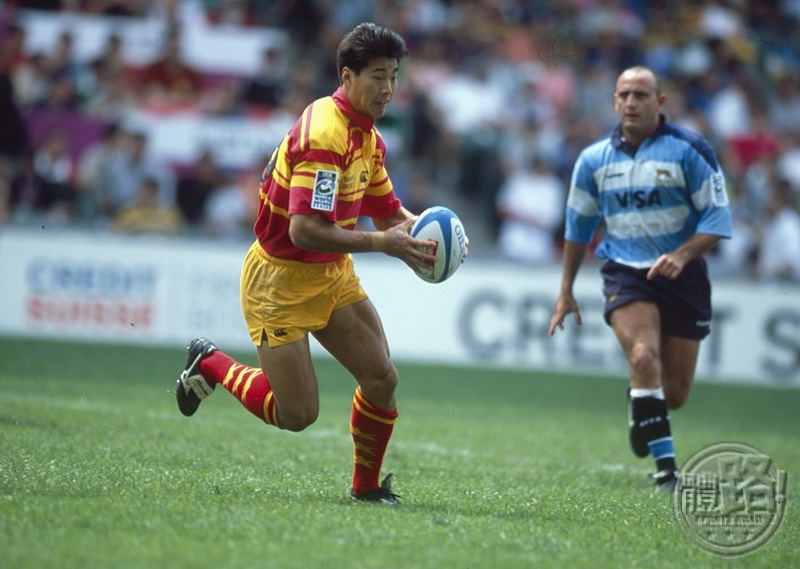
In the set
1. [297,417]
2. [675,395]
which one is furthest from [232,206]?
[297,417]

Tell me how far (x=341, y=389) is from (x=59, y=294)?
418 cm

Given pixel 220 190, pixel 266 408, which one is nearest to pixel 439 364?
pixel 220 190

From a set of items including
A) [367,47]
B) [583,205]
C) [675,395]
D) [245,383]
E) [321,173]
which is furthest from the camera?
[583,205]

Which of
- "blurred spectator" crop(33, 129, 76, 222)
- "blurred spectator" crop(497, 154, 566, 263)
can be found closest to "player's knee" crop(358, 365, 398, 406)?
"blurred spectator" crop(33, 129, 76, 222)

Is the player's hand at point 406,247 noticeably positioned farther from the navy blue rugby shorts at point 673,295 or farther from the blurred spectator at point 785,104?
the blurred spectator at point 785,104

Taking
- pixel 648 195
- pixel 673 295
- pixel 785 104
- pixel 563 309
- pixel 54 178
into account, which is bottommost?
pixel 54 178

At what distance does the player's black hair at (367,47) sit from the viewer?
18.6ft

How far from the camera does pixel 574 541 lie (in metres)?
5.17

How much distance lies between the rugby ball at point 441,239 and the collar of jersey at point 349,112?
0.55 metres

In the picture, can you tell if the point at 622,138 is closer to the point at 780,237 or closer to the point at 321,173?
the point at 321,173

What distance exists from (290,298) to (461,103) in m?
12.8

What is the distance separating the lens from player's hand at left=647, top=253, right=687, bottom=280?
711 centimetres

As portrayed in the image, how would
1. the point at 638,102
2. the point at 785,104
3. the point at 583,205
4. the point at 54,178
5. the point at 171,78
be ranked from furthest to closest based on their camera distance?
the point at 785,104 → the point at 171,78 → the point at 54,178 → the point at 583,205 → the point at 638,102

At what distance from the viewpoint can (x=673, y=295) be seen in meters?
7.57
